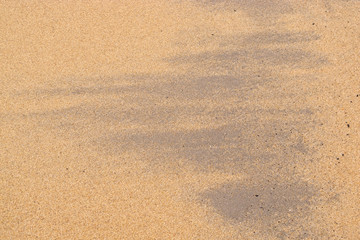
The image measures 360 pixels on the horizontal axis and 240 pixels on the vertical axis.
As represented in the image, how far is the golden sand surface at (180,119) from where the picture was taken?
109 inches

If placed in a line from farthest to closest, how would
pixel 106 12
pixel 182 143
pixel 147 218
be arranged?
pixel 106 12 < pixel 182 143 < pixel 147 218

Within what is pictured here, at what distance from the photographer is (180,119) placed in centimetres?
326

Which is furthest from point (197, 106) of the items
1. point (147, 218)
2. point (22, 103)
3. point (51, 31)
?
point (51, 31)

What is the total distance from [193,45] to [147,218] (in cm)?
157

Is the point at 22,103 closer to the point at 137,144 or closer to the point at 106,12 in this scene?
the point at 137,144

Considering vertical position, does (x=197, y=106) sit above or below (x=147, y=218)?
above

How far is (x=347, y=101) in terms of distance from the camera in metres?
3.33

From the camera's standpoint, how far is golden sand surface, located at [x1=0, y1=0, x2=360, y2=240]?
109 inches

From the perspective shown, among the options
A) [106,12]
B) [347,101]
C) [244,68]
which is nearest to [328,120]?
[347,101]

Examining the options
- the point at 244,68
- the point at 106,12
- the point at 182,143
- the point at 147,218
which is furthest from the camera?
the point at 106,12

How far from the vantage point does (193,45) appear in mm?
3809

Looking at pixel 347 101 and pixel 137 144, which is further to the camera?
pixel 347 101

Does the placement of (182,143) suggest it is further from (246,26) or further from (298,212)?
(246,26)

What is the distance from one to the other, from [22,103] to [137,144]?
3.01 ft
